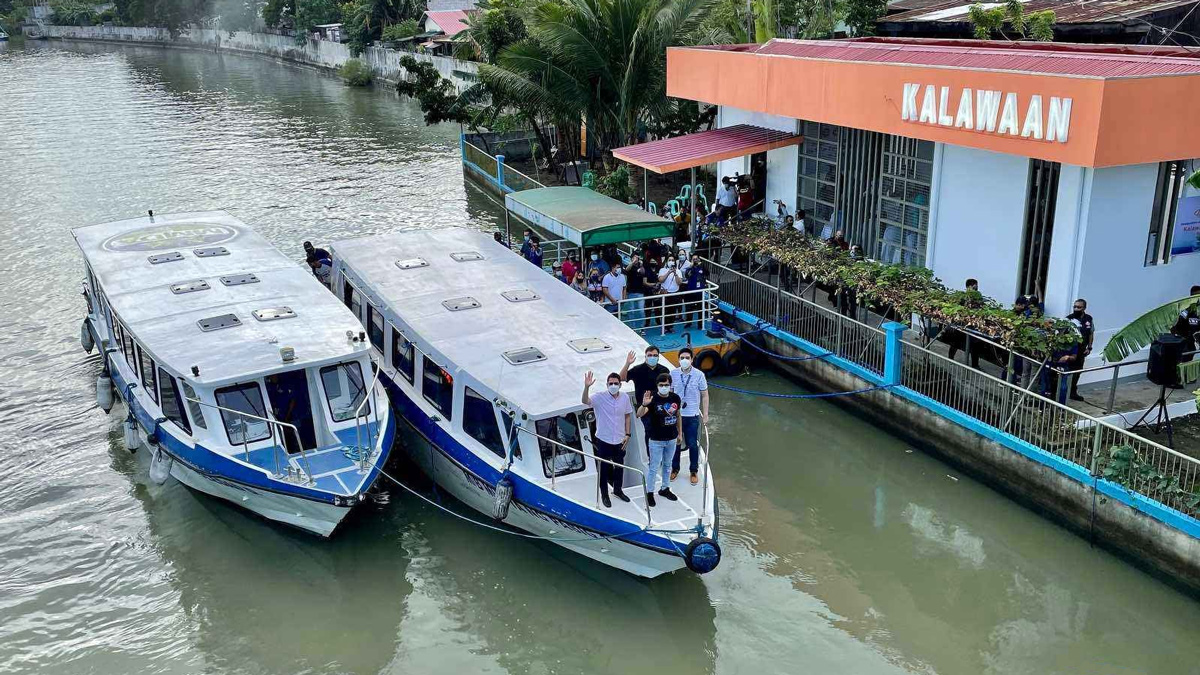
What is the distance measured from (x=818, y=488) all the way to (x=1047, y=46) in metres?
10.6

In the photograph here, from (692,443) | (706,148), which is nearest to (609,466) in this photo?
(692,443)

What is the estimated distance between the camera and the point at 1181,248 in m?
15.7

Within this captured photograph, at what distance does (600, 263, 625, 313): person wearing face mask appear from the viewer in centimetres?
1803

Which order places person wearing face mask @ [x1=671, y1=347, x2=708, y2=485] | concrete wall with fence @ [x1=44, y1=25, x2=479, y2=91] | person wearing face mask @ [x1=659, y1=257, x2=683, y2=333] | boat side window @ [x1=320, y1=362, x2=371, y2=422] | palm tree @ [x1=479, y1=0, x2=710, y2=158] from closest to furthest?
person wearing face mask @ [x1=671, y1=347, x2=708, y2=485] < boat side window @ [x1=320, y1=362, x2=371, y2=422] < person wearing face mask @ [x1=659, y1=257, x2=683, y2=333] < palm tree @ [x1=479, y1=0, x2=710, y2=158] < concrete wall with fence @ [x1=44, y1=25, x2=479, y2=91]

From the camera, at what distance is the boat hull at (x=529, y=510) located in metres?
11.6

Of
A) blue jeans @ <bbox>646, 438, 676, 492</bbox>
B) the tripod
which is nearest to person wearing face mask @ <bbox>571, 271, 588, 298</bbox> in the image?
blue jeans @ <bbox>646, 438, 676, 492</bbox>

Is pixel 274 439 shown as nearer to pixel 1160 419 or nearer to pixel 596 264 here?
pixel 596 264

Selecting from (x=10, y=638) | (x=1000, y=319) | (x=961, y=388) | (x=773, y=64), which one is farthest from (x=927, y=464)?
(x=10, y=638)

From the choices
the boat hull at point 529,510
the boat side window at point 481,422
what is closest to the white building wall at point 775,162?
the boat hull at point 529,510

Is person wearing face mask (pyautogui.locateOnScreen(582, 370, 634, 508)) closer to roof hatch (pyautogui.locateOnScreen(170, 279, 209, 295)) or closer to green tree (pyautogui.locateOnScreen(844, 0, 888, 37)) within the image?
roof hatch (pyautogui.locateOnScreen(170, 279, 209, 295))

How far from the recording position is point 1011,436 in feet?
44.9

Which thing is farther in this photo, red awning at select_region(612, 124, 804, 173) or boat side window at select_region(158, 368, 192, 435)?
red awning at select_region(612, 124, 804, 173)

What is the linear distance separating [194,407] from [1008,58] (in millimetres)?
14275

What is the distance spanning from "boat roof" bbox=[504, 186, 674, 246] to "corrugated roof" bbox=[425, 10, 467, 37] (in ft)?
160
